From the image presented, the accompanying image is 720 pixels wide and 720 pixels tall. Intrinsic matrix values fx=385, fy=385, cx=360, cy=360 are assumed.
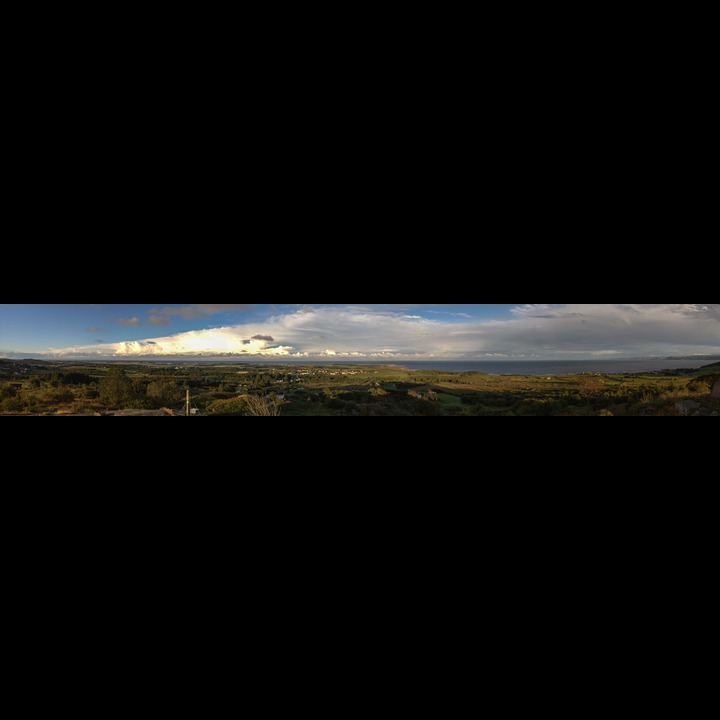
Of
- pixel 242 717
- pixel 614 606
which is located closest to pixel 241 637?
pixel 242 717

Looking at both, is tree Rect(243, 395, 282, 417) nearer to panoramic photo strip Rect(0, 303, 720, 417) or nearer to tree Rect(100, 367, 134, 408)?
panoramic photo strip Rect(0, 303, 720, 417)

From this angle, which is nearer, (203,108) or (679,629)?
(203,108)

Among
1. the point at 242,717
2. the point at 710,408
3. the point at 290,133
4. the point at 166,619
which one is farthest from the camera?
the point at 710,408

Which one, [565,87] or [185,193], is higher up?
[565,87]

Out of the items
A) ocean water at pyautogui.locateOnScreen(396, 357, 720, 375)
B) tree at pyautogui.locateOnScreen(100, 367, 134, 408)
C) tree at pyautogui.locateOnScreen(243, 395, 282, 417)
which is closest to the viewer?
tree at pyautogui.locateOnScreen(243, 395, 282, 417)

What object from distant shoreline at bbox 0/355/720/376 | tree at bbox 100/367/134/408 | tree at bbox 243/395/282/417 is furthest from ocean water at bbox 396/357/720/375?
tree at bbox 100/367/134/408

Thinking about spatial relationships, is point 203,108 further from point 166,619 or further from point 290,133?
point 166,619

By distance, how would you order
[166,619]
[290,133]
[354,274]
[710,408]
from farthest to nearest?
[710,408]
[354,274]
[166,619]
[290,133]
